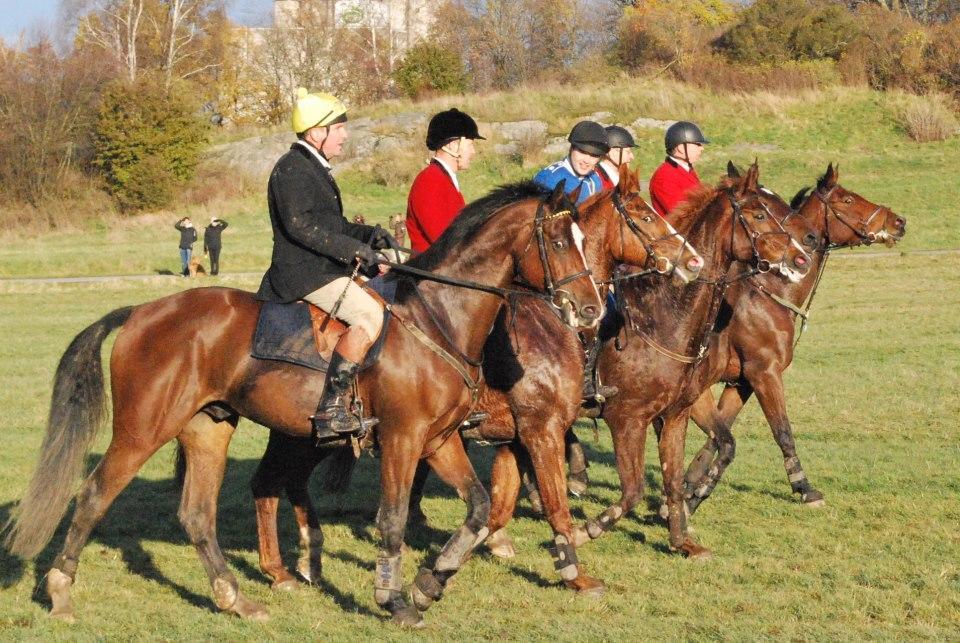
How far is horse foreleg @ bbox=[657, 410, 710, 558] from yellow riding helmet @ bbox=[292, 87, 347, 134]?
3.33 m

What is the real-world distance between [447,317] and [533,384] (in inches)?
40.7

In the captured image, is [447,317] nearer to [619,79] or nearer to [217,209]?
[217,209]

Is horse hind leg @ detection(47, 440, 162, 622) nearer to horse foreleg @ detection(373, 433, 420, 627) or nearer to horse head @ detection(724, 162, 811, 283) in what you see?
horse foreleg @ detection(373, 433, 420, 627)

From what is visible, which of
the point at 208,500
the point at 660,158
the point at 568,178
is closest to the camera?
the point at 208,500

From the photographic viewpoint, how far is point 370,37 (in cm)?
6925

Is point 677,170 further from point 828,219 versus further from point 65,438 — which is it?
point 65,438

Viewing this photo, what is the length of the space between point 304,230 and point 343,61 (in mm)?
58280

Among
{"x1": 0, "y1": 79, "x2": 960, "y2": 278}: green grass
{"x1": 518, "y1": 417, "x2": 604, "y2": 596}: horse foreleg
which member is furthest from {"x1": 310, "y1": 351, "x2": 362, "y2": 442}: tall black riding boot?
{"x1": 0, "y1": 79, "x2": 960, "y2": 278}: green grass

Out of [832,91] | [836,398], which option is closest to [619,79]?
[832,91]

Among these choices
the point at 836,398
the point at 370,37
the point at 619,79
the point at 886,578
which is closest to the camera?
the point at 886,578

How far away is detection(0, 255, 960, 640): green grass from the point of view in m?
6.97

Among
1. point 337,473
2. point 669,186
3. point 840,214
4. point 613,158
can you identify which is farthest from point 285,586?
point 840,214

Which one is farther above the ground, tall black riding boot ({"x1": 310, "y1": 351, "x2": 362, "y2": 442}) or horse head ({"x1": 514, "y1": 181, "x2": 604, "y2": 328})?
horse head ({"x1": 514, "y1": 181, "x2": 604, "y2": 328})

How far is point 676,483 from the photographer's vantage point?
871 centimetres
